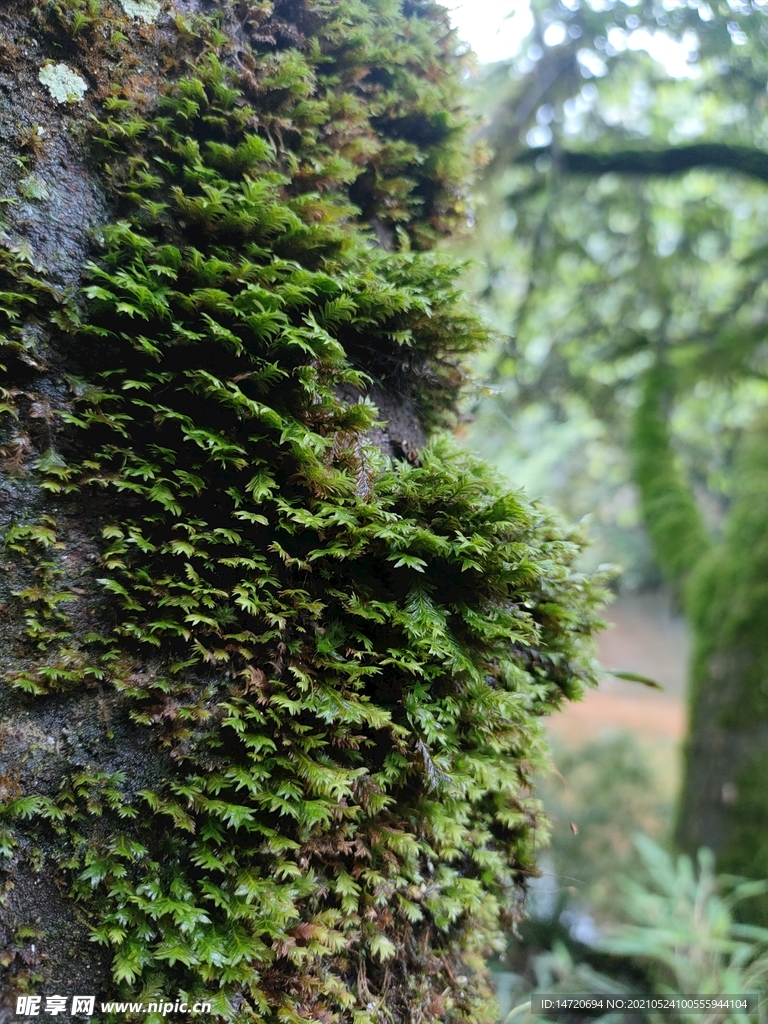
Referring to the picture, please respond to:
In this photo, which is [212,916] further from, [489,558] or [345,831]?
[489,558]

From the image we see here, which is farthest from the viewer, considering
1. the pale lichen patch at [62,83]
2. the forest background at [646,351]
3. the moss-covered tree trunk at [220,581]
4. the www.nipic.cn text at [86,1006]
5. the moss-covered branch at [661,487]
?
the moss-covered branch at [661,487]

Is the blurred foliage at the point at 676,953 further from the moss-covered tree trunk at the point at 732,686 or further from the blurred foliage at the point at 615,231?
the blurred foliage at the point at 615,231

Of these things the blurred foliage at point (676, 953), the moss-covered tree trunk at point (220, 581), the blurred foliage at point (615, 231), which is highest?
the blurred foliage at point (615, 231)

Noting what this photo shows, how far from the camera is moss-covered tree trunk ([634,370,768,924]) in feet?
10.8

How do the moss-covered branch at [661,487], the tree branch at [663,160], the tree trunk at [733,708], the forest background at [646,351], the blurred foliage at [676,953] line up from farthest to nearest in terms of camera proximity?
the moss-covered branch at [661,487], the tree branch at [663,160], the tree trunk at [733,708], the forest background at [646,351], the blurred foliage at [676,953]

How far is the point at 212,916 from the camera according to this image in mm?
1137

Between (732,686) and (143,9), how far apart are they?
4279 millimetres

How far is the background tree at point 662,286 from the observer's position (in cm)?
338

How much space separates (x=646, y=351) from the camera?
17.4ft

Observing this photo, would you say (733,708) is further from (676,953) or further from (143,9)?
(143,9)

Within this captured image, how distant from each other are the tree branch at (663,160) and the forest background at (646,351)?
12 mm

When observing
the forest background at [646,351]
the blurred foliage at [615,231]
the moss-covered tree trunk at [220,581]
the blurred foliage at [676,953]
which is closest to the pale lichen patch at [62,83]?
the moss-covered tree trunk at [220,581]

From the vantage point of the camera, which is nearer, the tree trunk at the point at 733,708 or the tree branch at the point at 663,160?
the tree trunk at the point at 733,708

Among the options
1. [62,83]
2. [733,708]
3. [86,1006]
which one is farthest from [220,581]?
[733,708]
